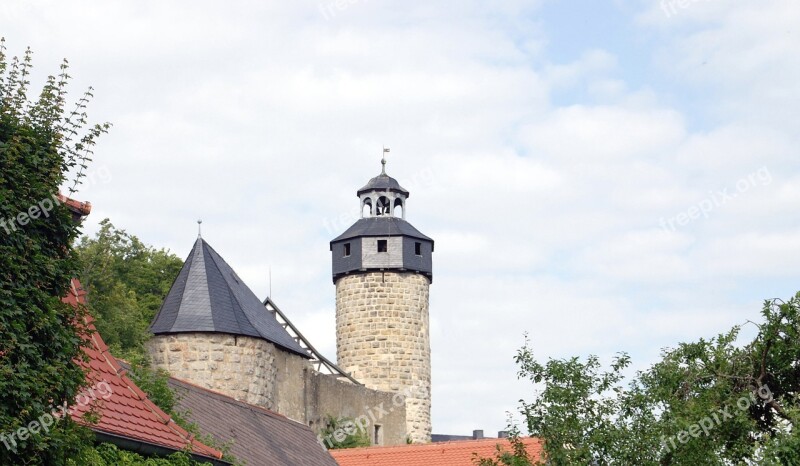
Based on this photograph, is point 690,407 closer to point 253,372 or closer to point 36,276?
point 36,276

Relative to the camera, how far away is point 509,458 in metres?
16.3

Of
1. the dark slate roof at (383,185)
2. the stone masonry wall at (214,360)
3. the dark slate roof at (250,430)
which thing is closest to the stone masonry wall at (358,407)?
the stone masonry wall at (214,360)

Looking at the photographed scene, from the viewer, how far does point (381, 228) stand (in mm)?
42781

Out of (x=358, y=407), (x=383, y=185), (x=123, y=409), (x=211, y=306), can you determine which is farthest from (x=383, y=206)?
(x=123, y=409)

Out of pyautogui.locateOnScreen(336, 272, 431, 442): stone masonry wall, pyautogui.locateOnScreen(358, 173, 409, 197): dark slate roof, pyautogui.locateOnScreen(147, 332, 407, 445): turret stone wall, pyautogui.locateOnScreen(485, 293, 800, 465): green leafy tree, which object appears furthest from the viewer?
pyautogui.locateOnScreen(358, 173, 409, 197): dark slate roof

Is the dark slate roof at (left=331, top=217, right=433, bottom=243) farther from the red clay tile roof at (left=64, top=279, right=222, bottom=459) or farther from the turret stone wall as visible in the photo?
the red clay tile roof at (left=64, top=279, right=222, bottom=459)

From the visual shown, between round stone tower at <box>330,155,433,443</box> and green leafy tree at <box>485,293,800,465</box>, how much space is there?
78.3 ft

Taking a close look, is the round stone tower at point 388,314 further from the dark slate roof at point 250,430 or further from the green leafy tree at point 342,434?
the dark slate roof at point 250,430

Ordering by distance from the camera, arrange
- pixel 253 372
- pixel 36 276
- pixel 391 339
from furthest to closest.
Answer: pixel 391 339
pixel 253 372
pixel 36 276

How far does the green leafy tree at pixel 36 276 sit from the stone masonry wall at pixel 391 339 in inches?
1223

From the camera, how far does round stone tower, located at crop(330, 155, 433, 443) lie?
136 feet

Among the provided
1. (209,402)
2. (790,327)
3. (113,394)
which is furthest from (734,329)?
(113,394)

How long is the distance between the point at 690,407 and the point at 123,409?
618 centimetres

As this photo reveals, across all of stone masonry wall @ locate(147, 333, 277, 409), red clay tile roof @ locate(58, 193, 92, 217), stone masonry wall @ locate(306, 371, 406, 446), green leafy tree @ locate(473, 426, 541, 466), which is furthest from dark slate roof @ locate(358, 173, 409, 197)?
red clay tile roof @ locate(58, 193, 92, 217)
